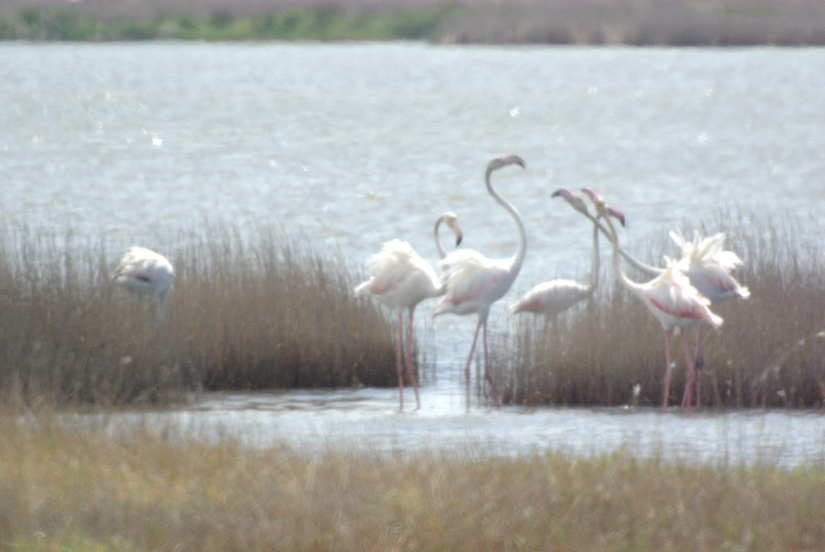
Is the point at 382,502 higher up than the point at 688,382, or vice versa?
the point at 688,382

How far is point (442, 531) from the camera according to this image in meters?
4.60

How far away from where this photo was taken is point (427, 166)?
1135 inches

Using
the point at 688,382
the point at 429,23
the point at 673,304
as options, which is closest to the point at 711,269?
the point at 673,304

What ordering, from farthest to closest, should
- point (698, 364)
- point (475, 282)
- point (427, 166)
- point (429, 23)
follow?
point (429, 23)
point (427, 166)
point (475, 282)
point (698, 364)

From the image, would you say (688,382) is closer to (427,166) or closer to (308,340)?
(308,340)

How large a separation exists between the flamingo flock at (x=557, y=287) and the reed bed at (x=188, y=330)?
43 centimetres

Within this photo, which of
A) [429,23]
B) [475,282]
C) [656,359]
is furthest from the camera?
[429,23]

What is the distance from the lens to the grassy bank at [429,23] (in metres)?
46.4

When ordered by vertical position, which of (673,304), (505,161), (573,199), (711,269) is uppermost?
(505,161)

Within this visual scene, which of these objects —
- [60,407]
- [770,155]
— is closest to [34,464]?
[60,407]

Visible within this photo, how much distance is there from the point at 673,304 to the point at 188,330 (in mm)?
3328

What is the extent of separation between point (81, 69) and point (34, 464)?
2360 inches

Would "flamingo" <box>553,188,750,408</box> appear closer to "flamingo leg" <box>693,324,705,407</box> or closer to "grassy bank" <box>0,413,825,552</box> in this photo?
"flamingo leg" <box>693,324,705,407</box>

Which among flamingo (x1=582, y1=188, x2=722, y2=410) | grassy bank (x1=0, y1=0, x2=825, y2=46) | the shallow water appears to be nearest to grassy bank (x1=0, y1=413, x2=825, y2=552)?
the shallow water
